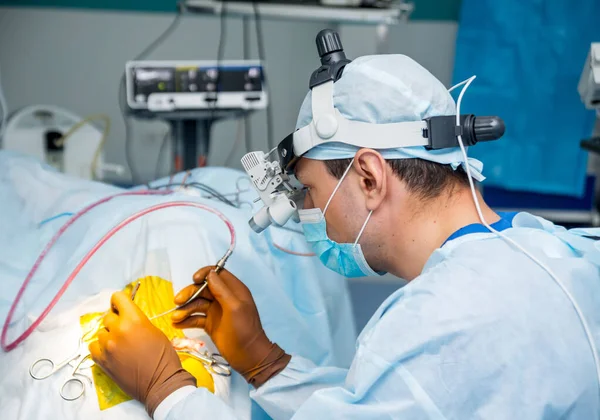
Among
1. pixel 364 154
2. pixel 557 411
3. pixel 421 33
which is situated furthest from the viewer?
pixel 421 33

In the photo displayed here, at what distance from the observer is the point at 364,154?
1.02 m

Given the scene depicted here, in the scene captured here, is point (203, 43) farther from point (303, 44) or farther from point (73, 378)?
point (73, 378)

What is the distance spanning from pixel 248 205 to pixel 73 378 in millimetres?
711

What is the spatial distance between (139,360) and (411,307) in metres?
0.49

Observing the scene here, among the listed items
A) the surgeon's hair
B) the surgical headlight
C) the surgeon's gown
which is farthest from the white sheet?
the surgeon's hair

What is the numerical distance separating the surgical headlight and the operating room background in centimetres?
220

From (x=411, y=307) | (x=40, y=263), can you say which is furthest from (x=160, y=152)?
(x=411, y=307)

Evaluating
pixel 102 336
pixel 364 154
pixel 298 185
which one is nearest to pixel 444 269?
pixel 364 154

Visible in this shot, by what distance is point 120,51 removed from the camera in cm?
337

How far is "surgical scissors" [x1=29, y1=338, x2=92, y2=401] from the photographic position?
108cm

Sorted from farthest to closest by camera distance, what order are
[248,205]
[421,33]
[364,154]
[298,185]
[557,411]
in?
[421,33]
[248,205]
[298,185]
[364,154]
[557,411]

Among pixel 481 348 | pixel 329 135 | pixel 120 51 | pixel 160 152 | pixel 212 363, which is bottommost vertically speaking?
pixel 160 152

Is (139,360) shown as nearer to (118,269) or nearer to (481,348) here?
(118,269)

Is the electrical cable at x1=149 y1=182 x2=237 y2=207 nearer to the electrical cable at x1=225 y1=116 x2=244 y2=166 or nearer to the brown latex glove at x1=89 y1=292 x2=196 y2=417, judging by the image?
the brown latex glove at x1=89 y1=292 x2=196 y2=417
